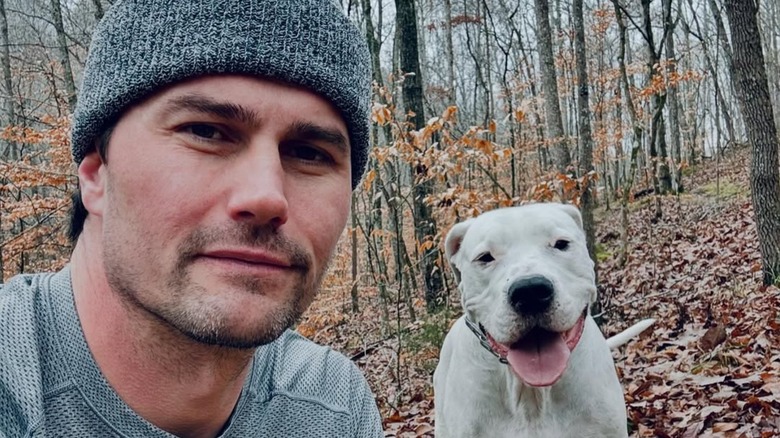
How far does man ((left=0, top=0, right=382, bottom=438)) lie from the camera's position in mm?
1374

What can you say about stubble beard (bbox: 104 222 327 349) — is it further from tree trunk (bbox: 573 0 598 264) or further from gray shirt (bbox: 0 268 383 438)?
tree trunk (bbox: 573 0 598 264)

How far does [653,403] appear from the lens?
15.7ft

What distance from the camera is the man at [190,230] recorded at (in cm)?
137

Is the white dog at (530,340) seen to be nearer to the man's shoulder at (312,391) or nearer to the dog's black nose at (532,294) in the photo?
the dog's black nose at (532,294)

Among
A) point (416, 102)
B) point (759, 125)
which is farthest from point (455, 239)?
point (416, 102)

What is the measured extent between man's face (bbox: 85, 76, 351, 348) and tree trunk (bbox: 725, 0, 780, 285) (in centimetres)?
777

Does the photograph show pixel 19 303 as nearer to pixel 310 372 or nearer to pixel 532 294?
pixel 310 372

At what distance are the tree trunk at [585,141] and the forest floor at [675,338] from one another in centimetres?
92

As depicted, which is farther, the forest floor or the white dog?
the forest floor

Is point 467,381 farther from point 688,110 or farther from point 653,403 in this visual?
point 688,110

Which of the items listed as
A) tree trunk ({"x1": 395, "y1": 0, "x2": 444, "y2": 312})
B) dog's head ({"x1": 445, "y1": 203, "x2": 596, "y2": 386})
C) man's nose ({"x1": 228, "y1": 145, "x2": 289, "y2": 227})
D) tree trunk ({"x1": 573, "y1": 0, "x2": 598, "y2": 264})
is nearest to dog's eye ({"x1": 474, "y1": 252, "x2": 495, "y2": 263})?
dog's head ({"x1": 445, "y1": 203, "x2": 596, "y2": 386})

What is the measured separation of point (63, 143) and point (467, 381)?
860 centimetres

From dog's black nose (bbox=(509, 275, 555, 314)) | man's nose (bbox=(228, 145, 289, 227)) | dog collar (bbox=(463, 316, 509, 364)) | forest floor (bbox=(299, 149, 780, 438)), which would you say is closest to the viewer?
man's nose (bbox=(228, 145, 289, 227))

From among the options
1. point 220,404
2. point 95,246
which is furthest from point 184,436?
point 95,246
